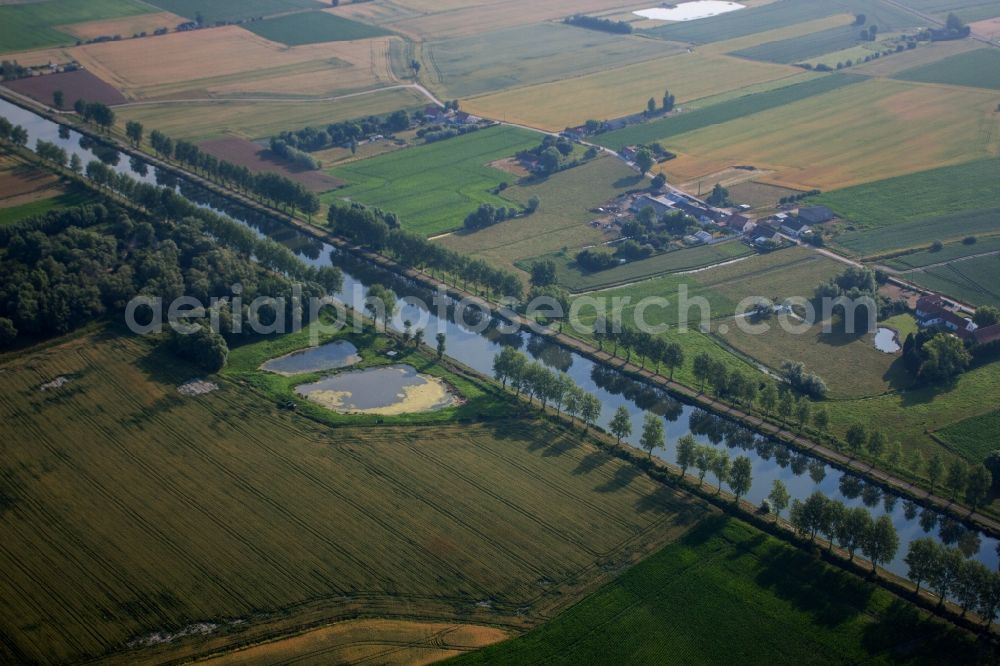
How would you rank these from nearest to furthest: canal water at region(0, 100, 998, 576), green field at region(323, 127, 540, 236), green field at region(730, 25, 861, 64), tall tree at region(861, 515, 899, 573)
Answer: tall tree at region(861, 515, 899, 573)
canal water at region(0, 100, 998, 576)
green field at region(323, 127, 540, 236)
green field at region(730, 25, 861, 64)

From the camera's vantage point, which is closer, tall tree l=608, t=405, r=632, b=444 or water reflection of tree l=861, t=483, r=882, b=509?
water reflection of tree l=861, t=483, r=882, b=509

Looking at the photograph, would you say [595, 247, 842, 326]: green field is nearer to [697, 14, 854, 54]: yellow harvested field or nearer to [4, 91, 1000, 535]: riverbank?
[4, 91, 1000, 535]: riverbank

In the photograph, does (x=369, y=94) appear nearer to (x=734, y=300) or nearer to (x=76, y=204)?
(x=76, y=204)

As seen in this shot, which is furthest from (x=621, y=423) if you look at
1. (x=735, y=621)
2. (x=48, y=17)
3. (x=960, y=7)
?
(x=960, y=7)

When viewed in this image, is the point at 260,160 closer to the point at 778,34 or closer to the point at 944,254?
the point at 944,254

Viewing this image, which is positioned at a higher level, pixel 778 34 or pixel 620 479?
pixel 778 34

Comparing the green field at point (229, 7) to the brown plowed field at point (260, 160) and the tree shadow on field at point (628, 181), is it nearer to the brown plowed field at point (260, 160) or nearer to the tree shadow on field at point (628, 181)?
the brown plowed field at point (260, 160)

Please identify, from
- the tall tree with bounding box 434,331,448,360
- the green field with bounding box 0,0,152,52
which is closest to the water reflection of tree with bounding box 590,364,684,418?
the tall tree with bounding box 434,331,448,360
